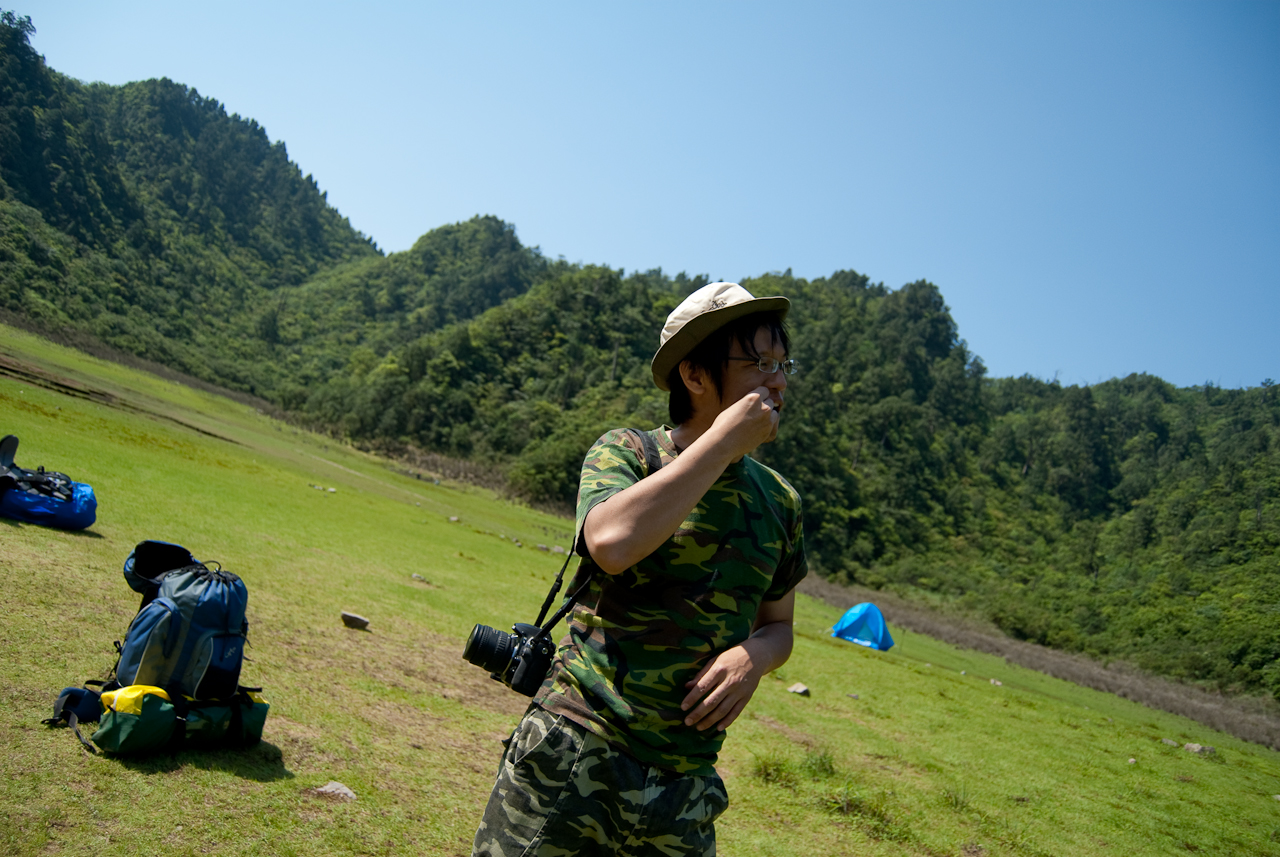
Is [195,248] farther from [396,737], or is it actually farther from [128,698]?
[128,698]

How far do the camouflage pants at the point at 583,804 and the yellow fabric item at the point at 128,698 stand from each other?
2.86 m

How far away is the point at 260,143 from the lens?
14638 centimetres

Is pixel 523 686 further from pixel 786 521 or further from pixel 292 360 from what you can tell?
pixel 292 360

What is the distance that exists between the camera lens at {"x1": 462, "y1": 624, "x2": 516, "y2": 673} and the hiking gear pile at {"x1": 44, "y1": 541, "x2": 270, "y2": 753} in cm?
265

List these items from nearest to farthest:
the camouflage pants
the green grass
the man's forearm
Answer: the man's forearm
the camouflage pants
the green grass

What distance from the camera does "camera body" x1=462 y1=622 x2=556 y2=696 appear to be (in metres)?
2.02

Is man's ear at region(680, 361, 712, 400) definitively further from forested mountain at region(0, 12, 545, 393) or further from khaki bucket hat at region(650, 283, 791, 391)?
forested mountain at region(0, 12, 545, 393)

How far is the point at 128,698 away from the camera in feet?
12.2

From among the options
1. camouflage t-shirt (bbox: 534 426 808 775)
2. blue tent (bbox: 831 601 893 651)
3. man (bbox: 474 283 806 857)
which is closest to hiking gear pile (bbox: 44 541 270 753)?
man (bbox: 474 283 806 857)

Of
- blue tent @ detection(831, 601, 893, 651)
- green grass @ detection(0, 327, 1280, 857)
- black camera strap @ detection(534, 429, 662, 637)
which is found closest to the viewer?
black camera strap @ detection(534, 429, 662, 637)

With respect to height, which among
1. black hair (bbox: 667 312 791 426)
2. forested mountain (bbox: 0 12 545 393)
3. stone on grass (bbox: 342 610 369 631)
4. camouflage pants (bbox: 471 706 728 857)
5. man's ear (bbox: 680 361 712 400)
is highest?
forested mountain (bbox: 0 12 545 393)

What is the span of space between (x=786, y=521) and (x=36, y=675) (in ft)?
14.7

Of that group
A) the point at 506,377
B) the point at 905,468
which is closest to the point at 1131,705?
the point at 905,468

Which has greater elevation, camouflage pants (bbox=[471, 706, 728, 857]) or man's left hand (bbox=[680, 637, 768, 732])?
man's left hand (bbox=[680, 637, 768, 732])
